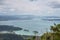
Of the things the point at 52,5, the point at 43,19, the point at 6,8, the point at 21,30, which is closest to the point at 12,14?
the point at 6,8

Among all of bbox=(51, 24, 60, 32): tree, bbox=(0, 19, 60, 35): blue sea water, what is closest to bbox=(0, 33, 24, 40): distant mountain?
bbox=(0, 19, 60, 35): blue sea water

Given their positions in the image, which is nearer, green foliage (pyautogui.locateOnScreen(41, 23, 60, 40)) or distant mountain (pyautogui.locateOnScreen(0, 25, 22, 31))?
green foliage (pyautogui.locateOnScreen(41, 23, 60, 40))

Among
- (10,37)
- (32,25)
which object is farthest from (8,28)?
(32,25)

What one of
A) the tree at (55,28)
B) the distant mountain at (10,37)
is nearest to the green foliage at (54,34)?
the tree at (55,28)

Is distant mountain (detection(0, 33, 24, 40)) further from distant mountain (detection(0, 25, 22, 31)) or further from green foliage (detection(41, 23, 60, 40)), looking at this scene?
green foliage (detection(41, 23, 60, 40))

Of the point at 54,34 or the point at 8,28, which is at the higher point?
the point at 8,28

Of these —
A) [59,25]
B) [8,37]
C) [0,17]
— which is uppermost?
[0,17]

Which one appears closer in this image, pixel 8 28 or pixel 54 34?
pixel 54 34

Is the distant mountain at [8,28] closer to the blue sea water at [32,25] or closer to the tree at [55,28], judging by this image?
the blue sea water at [32,25]

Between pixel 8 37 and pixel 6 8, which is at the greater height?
pixel 6 8

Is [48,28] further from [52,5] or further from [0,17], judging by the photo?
[0,17]

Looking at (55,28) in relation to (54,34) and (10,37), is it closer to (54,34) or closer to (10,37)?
(54,34)
